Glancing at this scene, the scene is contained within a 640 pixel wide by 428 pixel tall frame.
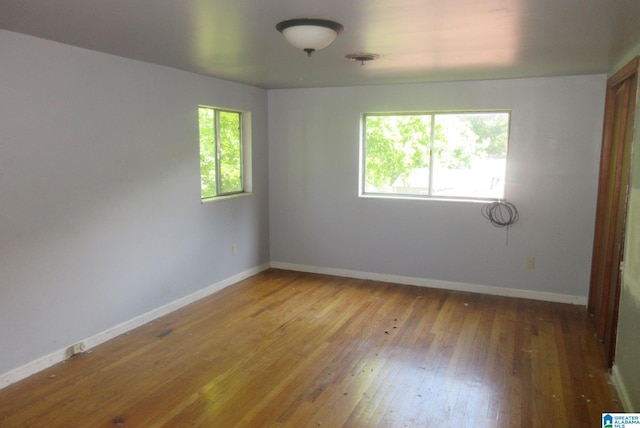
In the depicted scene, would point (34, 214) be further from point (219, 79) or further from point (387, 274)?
point (387, 274)

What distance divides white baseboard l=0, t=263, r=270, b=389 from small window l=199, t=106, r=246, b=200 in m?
0.99

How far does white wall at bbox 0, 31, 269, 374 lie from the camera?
2.90m

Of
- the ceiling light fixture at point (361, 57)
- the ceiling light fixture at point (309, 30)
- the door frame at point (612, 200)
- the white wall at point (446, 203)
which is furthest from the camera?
the white wall at point (446, 203)

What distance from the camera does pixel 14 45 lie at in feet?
9.23

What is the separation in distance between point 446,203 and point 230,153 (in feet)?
8.11

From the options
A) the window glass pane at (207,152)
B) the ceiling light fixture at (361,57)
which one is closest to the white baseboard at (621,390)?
the ceiling light fixture at (361,57)

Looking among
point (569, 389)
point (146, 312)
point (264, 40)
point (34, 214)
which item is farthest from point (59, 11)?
point (569, 389)

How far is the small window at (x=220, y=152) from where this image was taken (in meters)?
4.63

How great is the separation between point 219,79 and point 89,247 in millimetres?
2181

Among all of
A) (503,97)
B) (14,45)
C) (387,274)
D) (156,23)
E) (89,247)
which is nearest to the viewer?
(156,23)

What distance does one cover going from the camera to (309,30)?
245 cm

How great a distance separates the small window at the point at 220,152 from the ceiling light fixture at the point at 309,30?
227 cm
